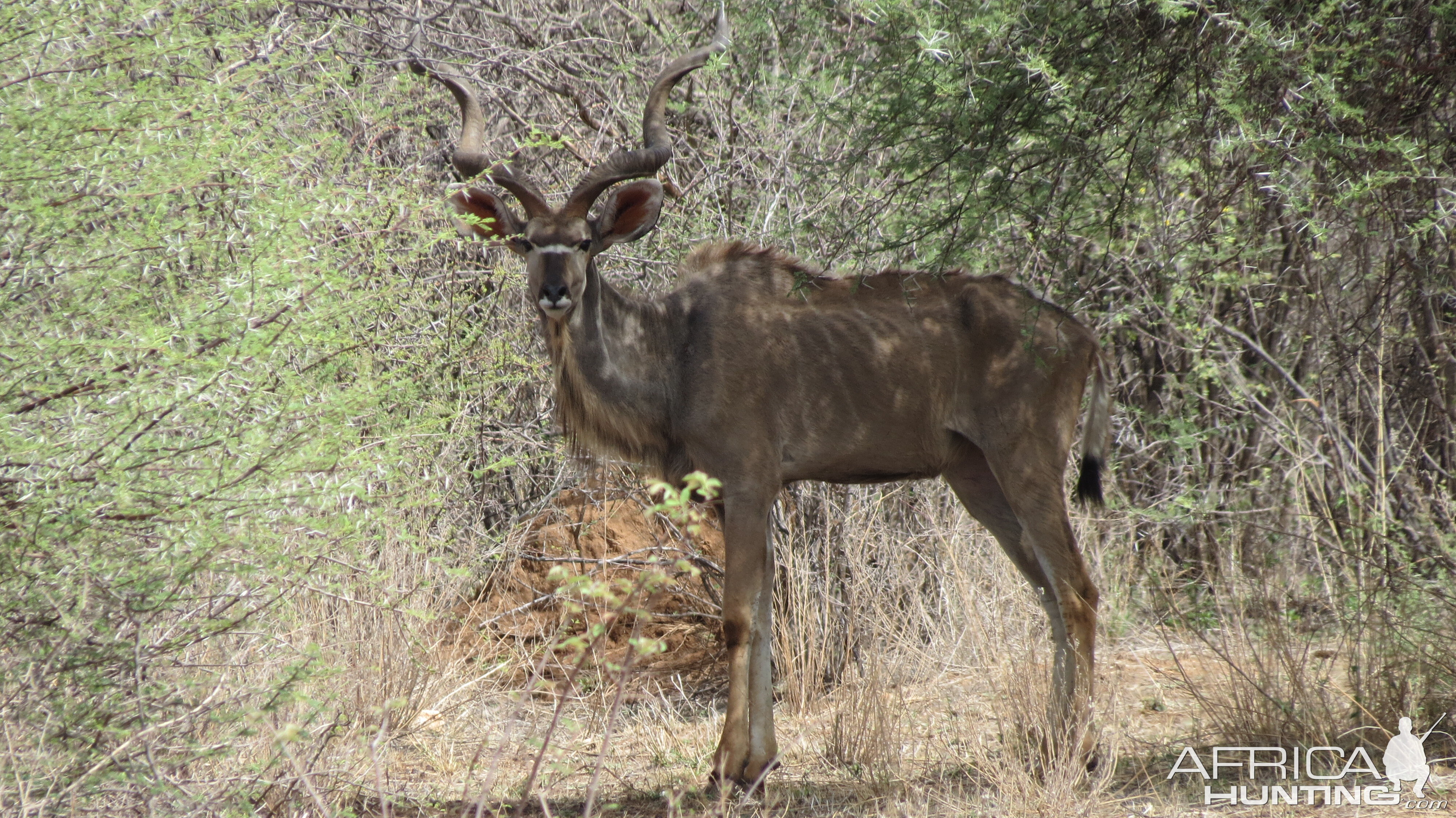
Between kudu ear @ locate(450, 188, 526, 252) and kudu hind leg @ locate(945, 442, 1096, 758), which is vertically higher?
kudu ear @ locate(450, 188, 526, 252)

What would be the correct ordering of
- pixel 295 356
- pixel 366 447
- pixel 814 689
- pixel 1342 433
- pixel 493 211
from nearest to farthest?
pixel 366 447 < pixel 295 356 < pixel 493 211 < pixel 814 689 < pixel 1342 433

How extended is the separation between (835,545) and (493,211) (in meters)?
2.51

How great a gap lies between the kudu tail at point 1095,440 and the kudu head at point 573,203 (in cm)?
206

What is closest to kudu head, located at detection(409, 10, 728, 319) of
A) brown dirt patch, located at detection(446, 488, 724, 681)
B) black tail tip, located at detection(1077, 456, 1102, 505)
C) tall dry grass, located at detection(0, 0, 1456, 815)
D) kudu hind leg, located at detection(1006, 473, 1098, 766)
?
tall dry grass, located at detection(0, 0, 1456, 815)

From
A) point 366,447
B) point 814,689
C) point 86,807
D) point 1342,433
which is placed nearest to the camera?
point 86,807

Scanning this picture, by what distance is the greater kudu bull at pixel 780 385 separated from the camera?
5.46 metres

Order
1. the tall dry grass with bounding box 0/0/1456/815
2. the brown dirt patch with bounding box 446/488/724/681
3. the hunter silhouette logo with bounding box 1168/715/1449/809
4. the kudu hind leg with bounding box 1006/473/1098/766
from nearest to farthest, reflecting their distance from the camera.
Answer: the hunter silhouette logo with bounding box 1168/715/1449/809 → the tall dry grass with bounding box 0/0/1456/815 → the kudu hind leg with bounding box 1006/473/1098/766 → the brown dirt patch with bounding box 446/488/724/681

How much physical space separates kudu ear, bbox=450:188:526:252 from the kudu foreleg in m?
1.46

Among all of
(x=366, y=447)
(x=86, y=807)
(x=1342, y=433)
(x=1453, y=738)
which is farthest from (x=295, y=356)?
(x=1342, y=433)

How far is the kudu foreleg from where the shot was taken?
5355mm

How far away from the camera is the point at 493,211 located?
570 cm

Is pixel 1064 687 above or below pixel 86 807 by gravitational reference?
above

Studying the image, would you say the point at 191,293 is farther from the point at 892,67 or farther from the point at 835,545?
the point at 835,545

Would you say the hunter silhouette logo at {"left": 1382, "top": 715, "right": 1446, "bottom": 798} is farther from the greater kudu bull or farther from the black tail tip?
the black tail tip
